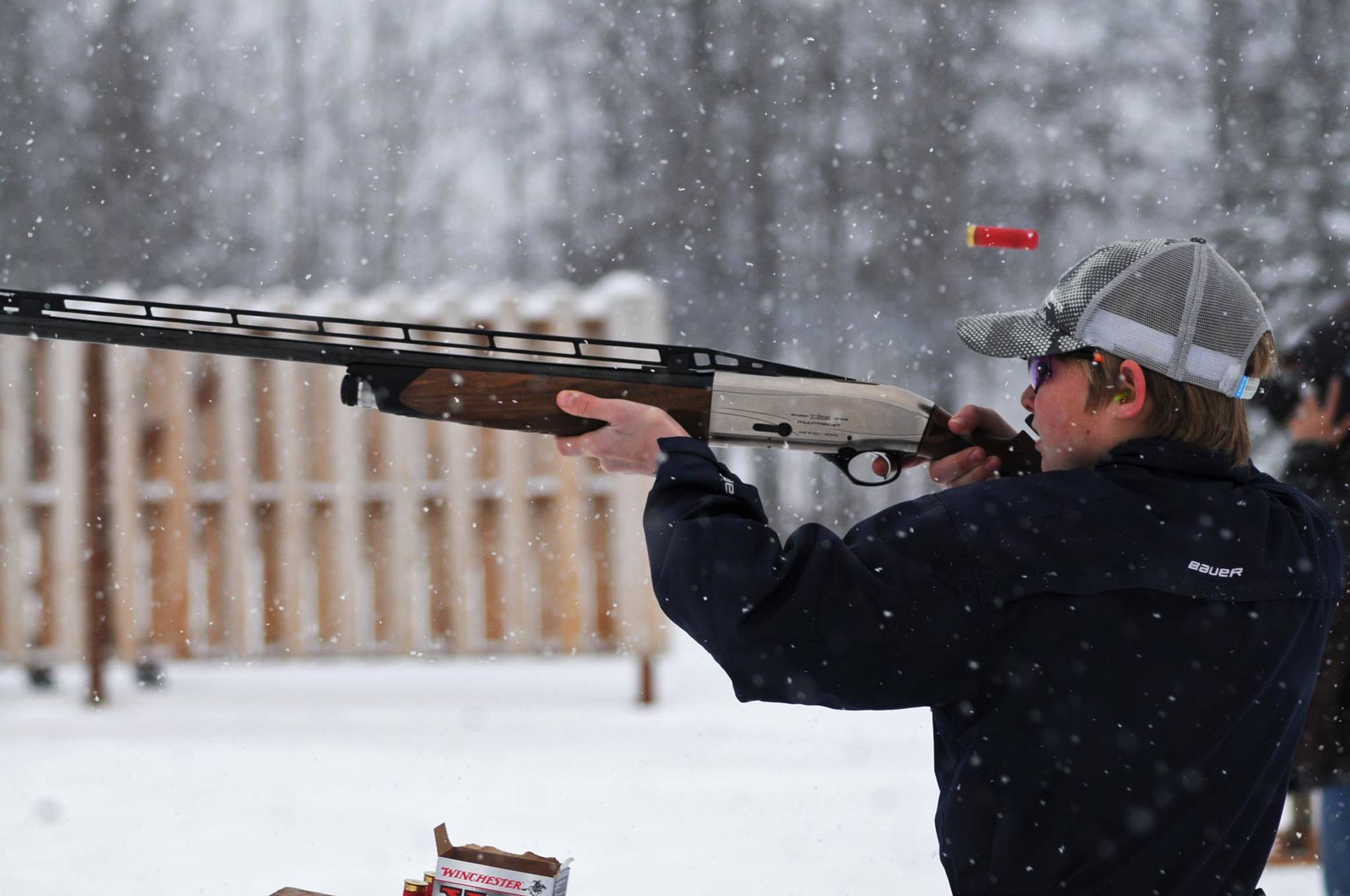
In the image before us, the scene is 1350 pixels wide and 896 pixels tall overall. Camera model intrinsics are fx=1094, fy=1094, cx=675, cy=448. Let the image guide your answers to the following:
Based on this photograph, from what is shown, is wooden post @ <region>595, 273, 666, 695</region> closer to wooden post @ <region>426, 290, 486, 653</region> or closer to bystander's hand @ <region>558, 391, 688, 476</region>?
wooden post @ <region>426, 290, 486, 653</region>

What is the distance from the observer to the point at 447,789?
382cm

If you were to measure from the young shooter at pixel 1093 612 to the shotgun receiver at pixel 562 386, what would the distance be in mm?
548

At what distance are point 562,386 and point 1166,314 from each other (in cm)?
93

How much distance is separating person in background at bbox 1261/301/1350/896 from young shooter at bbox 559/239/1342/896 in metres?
1.41

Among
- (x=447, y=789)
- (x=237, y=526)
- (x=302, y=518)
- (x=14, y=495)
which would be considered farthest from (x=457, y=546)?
(x=14, y=495)

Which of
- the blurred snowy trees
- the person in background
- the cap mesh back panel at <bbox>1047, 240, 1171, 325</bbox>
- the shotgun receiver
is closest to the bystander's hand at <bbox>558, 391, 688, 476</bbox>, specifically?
the shotgun receiver

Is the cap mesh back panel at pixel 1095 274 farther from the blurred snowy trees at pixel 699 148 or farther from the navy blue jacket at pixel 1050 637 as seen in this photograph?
the blurred snowy trees at pixel 699 148

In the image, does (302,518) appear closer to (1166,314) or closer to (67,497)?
(67,497)

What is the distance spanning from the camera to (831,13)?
7.32 meters

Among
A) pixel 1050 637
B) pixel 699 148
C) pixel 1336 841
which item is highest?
pixel 699 148

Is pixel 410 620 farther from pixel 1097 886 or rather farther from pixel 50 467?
pixel 1097 886

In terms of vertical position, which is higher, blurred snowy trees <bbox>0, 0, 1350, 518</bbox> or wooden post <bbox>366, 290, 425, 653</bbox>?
blurred snowy trees <bbox>0, 0, 1350, 518</bbox>

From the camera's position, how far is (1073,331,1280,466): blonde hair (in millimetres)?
1265

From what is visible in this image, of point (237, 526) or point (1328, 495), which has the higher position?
point (1328, 495)
